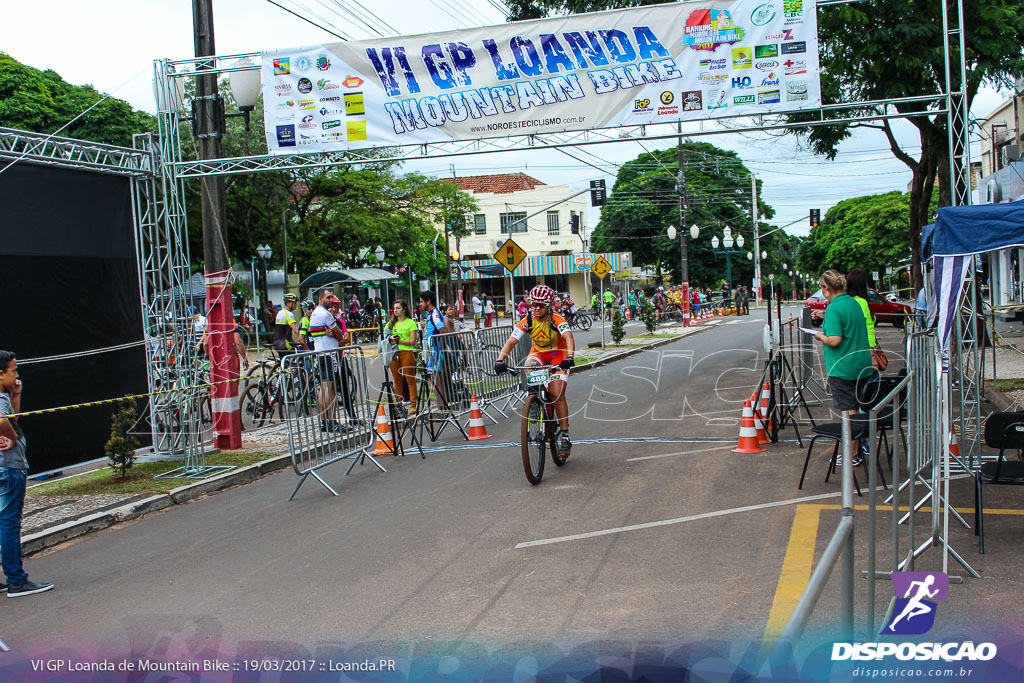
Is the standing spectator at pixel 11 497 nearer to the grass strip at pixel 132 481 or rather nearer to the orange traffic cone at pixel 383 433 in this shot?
the grass strip at pixel 132 481

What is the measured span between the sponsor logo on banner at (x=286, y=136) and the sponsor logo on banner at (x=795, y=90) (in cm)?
706

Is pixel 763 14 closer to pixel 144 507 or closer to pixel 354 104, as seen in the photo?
pixel 354 104

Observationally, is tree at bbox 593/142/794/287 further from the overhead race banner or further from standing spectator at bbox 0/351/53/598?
standing spectator at bbox 0/351/53/598

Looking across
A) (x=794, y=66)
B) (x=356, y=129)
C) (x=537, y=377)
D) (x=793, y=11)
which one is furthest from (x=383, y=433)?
(x=793, y=11)

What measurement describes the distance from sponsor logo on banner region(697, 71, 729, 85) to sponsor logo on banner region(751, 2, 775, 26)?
0.81 meters

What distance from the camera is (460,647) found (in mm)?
4625

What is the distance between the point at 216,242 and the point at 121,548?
5.10m

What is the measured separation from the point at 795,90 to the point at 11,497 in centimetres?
1019

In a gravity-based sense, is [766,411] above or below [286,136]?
below

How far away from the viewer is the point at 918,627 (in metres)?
3.68

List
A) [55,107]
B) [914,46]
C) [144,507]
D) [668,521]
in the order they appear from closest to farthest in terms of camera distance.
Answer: [668,521], [144,507], [914,46], [55,107]

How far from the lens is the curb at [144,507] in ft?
25.7

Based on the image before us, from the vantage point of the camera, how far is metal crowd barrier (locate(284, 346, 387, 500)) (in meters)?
9.12

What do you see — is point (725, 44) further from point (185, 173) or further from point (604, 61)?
point (185, 173)
